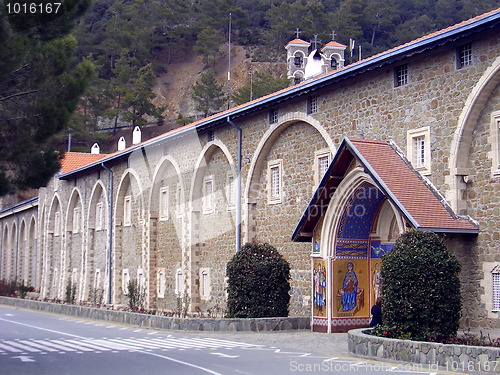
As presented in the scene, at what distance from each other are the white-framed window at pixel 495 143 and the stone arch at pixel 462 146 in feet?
1.65

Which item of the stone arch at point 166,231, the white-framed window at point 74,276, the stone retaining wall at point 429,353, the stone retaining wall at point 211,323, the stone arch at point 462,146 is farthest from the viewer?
the white-framed window at point 74,276

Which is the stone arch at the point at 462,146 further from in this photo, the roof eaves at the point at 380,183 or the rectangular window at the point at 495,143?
the roof eaves at the point at 380,183

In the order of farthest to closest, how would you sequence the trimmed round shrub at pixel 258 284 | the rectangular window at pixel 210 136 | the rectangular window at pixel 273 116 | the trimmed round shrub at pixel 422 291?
the rectangular window at pixel 210 136
the rectangular window at pixel 273 116
the trimmed round shrub at pixel 258 284
the trimmed round shrub at pixel 422 291

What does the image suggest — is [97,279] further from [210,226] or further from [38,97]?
[38,97]

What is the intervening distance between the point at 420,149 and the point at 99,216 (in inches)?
976

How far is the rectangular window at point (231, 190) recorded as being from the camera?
26734 mm

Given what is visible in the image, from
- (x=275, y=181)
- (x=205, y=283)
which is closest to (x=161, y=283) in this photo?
(x=205, y=283)

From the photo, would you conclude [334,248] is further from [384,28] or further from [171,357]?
[384,28]

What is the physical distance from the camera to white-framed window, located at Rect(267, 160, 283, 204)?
24.0 m

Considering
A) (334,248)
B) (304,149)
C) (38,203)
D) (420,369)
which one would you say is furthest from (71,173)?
(420,369)

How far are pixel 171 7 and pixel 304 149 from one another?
77986 millimetres

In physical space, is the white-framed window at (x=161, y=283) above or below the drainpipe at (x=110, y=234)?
Answer: below

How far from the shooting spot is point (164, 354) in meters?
14.6

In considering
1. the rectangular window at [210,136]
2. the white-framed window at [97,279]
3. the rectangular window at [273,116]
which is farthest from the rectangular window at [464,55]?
the white-framed window at [97,279]
